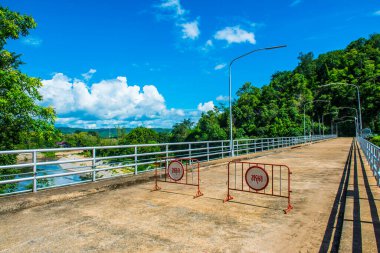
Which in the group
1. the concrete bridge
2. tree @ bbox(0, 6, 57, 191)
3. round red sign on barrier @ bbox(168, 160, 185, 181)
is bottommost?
the concrete bridge

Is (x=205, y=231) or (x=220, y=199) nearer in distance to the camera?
(x=205, y=231)

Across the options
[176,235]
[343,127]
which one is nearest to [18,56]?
[176,235]

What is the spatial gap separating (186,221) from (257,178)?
2.27m

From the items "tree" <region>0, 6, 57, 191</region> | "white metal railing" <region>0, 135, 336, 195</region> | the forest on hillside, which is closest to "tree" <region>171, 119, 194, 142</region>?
the forest on hillside

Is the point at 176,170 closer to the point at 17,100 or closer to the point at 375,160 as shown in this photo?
the point at 375,160

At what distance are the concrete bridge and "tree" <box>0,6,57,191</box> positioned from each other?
867cm

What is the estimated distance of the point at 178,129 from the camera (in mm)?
110938

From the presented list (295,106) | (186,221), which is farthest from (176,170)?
(295,106)

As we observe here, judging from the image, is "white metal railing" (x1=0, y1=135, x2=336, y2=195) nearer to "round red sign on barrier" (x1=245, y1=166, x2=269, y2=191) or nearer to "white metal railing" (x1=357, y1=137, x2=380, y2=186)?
"round red sign on barrier" (x1=245, y1=166, x2=269, y2=191)

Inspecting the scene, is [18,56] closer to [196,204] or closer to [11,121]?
[11,121]

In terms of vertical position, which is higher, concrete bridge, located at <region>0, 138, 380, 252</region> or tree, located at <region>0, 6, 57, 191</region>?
tree, located at <region>0, 6, 57, 191</region>

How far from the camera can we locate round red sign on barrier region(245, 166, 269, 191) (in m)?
6.58

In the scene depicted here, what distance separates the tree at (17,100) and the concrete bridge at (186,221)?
8.67 meters

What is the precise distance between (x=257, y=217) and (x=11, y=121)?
572 inches
